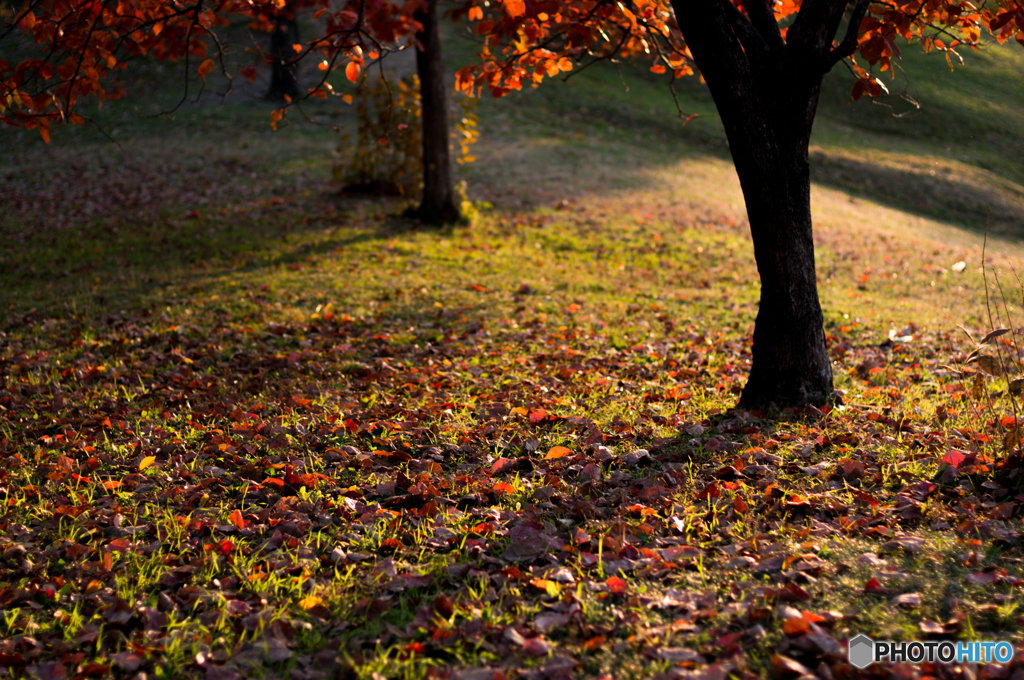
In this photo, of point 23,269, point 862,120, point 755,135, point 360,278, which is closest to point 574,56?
point 755,135

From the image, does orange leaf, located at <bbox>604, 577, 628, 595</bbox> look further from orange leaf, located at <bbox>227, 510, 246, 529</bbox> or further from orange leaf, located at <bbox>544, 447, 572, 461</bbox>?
orange leaf, located at <bbox>227, 510, 246, 529</bbox>

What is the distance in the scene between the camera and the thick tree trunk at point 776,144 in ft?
13.9

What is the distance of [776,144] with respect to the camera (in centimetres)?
432

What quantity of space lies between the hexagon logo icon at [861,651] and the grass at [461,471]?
0.17ft

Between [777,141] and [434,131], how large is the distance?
810 centimetres

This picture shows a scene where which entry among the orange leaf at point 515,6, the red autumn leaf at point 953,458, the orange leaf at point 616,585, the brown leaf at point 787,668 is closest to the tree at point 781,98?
the orange leaf at point 515,6

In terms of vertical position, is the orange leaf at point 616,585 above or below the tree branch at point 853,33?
below

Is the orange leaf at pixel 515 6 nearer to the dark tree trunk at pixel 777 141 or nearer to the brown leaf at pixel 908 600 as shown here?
the dark tree trunk at pixel 777 141

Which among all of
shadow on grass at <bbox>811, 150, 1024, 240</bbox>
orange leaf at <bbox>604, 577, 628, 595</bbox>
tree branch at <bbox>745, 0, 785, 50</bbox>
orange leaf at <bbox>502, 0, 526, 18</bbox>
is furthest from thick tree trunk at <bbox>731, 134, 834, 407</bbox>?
shadow on grass at <bbox>811, 150, 1024, 240</bbox>

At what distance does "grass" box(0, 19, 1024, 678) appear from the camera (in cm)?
246

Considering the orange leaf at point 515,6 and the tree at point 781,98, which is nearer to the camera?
the orange leaf at point 515,6

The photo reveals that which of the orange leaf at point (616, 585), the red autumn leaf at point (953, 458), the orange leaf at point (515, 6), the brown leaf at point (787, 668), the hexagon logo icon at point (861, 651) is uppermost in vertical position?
the orange leaf at point (515, 6)

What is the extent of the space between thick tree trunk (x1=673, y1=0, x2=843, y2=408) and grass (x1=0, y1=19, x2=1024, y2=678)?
1.44 ft

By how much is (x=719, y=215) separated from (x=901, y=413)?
10.4 metres
